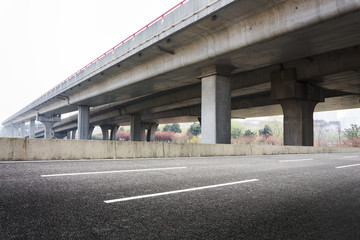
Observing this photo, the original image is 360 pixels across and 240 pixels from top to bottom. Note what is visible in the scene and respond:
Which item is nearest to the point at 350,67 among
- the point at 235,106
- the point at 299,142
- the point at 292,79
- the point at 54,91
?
the point at 292,79

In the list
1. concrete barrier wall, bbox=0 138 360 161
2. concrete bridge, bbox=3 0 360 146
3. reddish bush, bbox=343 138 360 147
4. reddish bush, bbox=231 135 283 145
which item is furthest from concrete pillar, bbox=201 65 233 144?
reddish bush, bbox=231 135 283 145

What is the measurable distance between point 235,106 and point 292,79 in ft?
47.8

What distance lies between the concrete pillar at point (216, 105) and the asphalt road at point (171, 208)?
12.8m

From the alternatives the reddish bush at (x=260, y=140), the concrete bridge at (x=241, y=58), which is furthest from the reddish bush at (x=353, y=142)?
the concrete bridge at (x=241, y=58)

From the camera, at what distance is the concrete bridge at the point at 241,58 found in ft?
43.7

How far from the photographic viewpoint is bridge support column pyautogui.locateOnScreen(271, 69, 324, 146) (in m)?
22.0

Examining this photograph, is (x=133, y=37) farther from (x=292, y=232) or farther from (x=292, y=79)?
(x=292, y=232)

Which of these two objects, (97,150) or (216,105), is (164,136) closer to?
(216,105)

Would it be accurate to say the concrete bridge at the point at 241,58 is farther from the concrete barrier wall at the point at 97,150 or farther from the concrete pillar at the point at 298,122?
the concrete barrier wall at the point at 97,150

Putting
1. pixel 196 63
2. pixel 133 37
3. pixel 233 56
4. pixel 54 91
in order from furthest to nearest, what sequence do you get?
pixel 54 91 → pixel 133 37 → pixel 196 63 → pixel 233 56

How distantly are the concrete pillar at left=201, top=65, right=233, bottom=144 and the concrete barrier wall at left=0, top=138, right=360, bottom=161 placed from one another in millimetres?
2750

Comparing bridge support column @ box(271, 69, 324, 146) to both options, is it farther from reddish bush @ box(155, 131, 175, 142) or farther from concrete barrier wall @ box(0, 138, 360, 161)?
reddish bush @ box(155, 131, 175, 142)

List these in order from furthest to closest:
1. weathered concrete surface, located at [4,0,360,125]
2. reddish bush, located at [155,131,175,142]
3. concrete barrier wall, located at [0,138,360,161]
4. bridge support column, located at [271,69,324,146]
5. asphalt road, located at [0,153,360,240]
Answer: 1. reddish bush, located at [155,131,175,142]
2. bridge support column, located at [271,69,324,146]
3. weathered concrete surface, located at [4,0,360,125]
4. concrete barrier wall, located at [0,138,360,161]
5. asphalt road, located at [0,153,360,240]

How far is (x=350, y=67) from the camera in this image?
18266 millimetres
